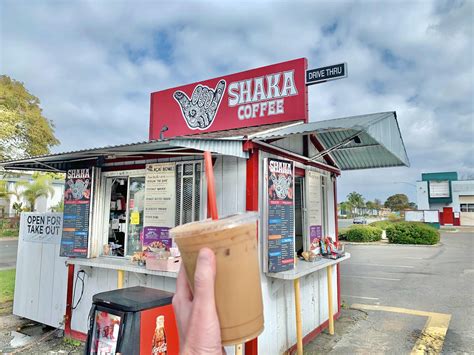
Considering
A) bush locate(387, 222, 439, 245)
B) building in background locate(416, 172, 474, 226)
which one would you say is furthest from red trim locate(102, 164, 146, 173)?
building in background locate(416, 172, 474, 226)

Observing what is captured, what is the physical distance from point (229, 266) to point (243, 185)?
9.96ft

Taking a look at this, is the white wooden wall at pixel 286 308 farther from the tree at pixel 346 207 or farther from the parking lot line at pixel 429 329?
the tree at pixel 346 207

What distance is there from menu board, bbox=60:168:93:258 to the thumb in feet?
15.2

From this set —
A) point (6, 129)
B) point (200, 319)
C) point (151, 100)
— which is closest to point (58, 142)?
point (6, 129)

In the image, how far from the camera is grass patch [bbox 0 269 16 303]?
749 centimetres

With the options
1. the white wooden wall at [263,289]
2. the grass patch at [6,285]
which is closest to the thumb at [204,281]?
the white wooden wall at [263,289]

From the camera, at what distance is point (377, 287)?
926cm

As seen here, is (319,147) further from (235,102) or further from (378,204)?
(378,204)

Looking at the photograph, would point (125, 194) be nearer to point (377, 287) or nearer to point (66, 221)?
point (66, 221)

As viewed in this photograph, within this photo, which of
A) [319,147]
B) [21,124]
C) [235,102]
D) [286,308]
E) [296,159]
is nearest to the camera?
[286,308]

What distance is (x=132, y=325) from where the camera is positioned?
9.84ft

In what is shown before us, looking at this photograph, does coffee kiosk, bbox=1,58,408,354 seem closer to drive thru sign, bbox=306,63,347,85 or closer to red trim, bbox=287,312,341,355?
red trim, bbox=287,312,341,355

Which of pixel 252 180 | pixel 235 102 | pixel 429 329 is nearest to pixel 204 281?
pixel 252 180

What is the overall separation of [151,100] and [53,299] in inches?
178
